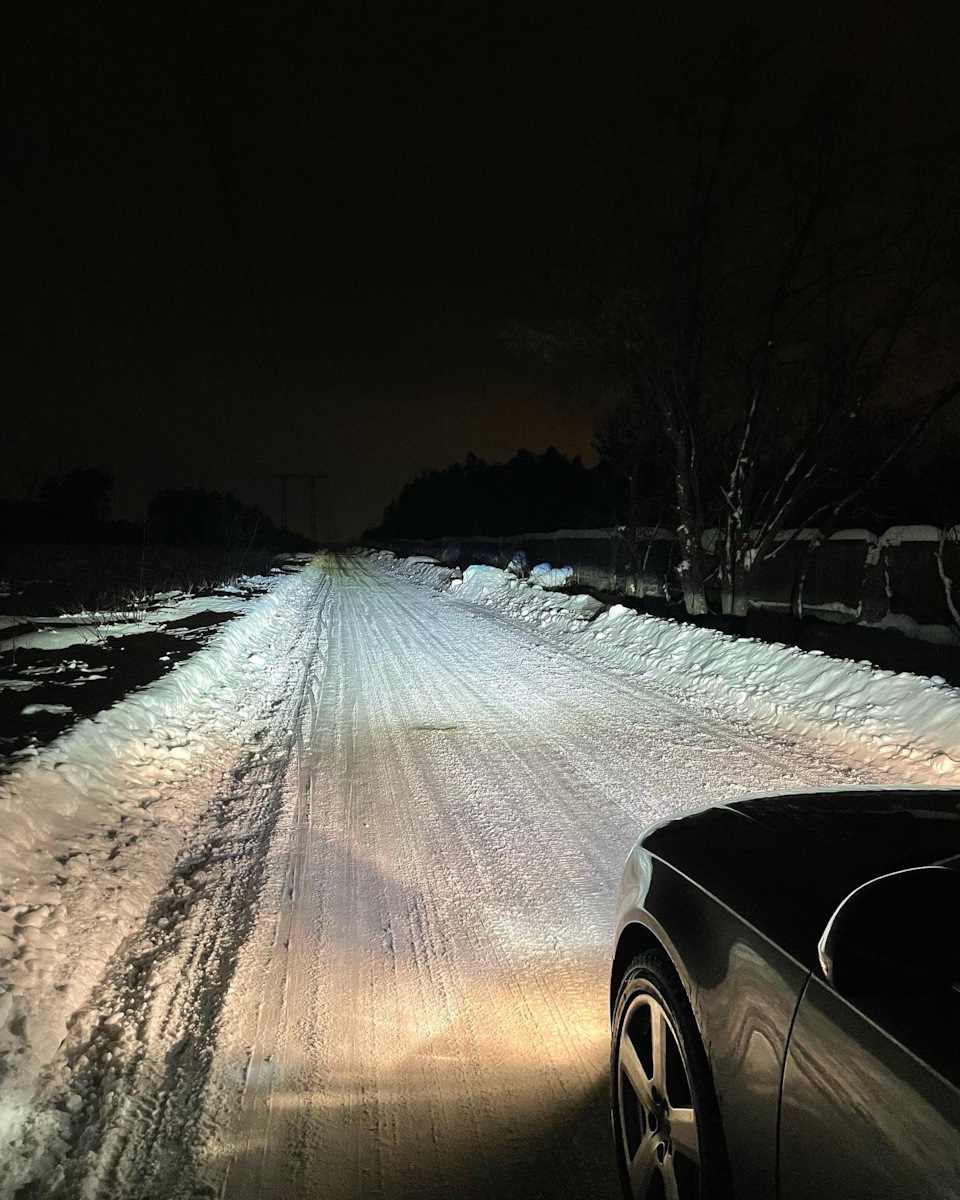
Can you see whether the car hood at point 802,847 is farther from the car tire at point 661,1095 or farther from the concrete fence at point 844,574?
the concrete fence at point 844,574

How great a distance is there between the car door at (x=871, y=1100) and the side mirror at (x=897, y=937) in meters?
0.04

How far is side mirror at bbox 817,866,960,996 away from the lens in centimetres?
159

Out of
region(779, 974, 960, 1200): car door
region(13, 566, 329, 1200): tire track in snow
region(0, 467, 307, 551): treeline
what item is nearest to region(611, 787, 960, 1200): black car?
region(779, 974, 960, 1200): car door

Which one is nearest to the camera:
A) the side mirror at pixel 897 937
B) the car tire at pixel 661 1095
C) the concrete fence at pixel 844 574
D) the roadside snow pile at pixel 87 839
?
the side mirror at pixel 897 937

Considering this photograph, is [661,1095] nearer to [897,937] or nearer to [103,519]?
[897,937]

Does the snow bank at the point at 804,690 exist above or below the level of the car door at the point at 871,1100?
below

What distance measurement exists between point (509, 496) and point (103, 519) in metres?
54.9

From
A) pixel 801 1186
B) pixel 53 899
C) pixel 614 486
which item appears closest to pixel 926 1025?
pixel 801 1186

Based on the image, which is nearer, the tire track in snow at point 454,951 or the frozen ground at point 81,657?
the tire track in snow at point 454,951

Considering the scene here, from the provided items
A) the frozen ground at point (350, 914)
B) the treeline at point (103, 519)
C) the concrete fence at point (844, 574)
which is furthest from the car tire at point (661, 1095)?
the treeline at point (103, 519)

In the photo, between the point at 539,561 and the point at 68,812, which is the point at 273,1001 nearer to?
the point at 68,812

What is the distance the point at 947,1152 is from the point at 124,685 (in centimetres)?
923

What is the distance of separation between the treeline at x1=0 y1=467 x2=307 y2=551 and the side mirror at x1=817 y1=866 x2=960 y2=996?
145 ft

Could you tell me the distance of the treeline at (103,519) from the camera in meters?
69.7
